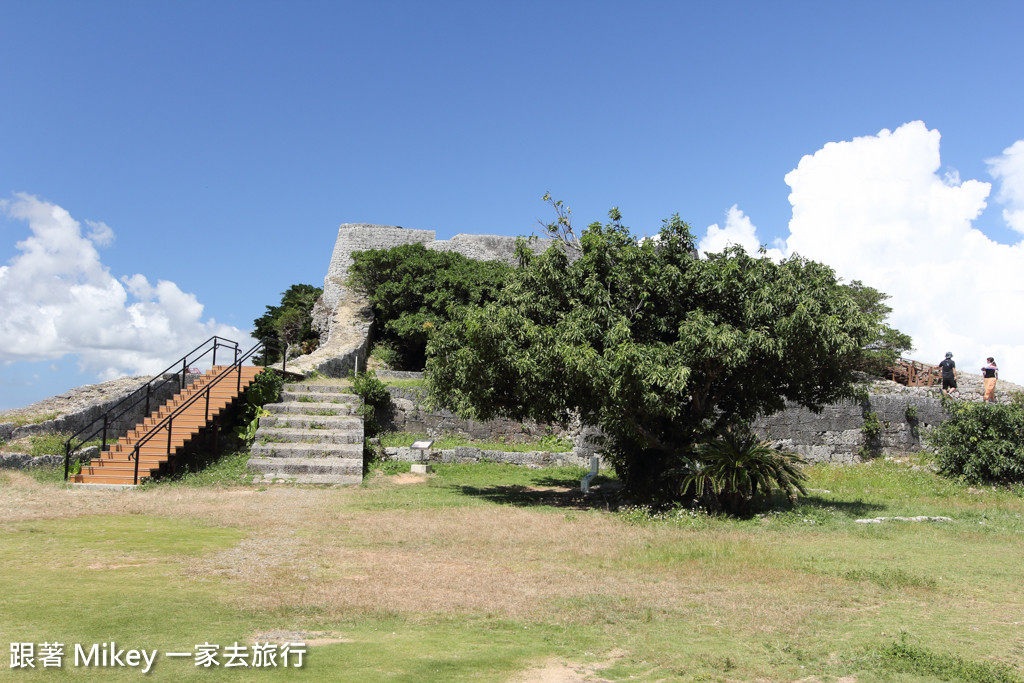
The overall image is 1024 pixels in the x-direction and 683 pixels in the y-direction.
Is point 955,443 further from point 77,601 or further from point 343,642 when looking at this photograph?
point 77,601

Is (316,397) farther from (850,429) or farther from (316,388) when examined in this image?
(850,429)

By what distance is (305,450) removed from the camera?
14312 mm

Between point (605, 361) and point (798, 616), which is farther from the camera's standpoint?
point (605, 361)

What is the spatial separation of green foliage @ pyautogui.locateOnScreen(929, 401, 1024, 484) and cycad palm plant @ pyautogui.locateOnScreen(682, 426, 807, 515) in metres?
5.89

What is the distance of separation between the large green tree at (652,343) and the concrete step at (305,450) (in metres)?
3.42

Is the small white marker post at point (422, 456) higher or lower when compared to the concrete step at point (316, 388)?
lower

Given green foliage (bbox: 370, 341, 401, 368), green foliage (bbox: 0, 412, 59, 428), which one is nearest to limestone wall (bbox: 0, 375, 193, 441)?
green foliage (bbox: 0, 412, 59, 428)

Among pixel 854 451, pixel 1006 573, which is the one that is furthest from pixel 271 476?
pixel 854 451

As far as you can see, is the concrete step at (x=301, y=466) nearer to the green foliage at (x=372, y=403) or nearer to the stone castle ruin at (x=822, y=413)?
the green foliage at (x=372, y=403)

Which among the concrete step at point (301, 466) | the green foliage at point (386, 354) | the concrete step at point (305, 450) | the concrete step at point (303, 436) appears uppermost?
the green foliage at point (386, 354)

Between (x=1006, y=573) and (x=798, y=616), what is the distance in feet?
9.58

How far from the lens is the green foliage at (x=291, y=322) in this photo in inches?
1186

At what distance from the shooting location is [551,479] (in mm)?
14961

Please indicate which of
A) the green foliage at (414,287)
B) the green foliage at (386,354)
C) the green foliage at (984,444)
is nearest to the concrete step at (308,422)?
the green foliage at (414,287)
